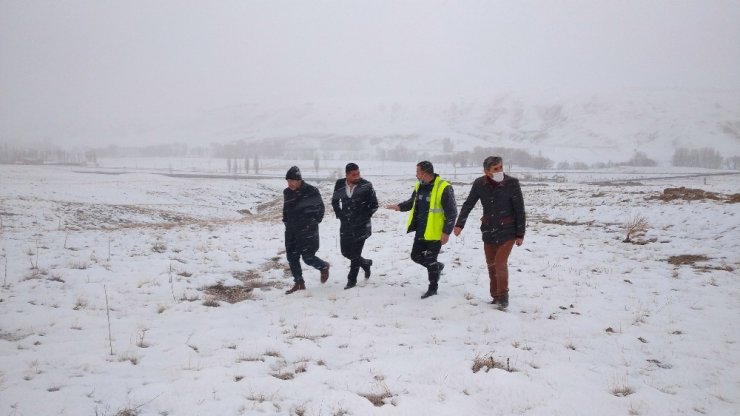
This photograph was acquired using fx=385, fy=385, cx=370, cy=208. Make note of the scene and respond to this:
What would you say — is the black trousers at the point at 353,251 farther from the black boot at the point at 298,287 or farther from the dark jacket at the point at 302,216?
the black boot at the point at 298,287

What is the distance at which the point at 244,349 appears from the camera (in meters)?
6.05

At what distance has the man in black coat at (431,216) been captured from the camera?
840cm

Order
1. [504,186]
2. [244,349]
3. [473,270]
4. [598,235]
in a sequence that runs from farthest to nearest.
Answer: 1. [598,235]
2. [473,270]
3. [504,186]
4. [244,349]

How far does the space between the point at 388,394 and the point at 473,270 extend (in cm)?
683

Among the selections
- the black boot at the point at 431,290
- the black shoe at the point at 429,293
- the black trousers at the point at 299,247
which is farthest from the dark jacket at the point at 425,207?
the black trousers at the point at 299,247

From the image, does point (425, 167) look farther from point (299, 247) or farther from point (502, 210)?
point (299, 247)

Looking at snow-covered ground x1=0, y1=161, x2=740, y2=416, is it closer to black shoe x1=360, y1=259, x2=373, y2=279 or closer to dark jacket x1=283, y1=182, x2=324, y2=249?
black shoe x1=360, y1=259, x2=373, y2=279

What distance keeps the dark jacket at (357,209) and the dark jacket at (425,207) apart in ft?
2.78

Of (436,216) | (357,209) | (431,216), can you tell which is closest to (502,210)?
(436,216)

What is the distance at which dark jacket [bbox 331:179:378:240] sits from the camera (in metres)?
9.41

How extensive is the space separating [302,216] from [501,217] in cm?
476

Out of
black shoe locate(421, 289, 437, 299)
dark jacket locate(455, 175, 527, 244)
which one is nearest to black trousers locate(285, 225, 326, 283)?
black shoe locate(421, 289, 437, 299)

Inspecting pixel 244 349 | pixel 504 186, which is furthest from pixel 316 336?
pixel 504 186

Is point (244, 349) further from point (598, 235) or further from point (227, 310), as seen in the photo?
point (598, 235)
